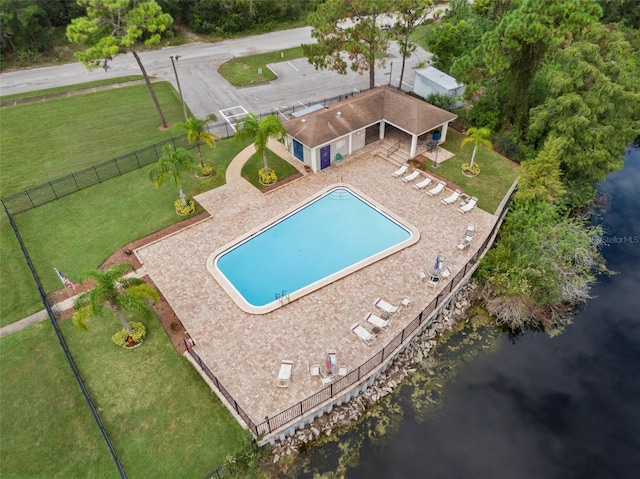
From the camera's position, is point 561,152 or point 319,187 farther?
point 319,187

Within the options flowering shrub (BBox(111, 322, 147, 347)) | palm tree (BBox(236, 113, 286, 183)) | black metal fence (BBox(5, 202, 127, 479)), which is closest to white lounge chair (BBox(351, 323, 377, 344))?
flowering shrub (BBox(111, 322, 147, 347))

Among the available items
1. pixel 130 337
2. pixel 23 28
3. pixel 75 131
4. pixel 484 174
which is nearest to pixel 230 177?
pixel 130 337

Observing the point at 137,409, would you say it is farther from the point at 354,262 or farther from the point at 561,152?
the point at 561,152

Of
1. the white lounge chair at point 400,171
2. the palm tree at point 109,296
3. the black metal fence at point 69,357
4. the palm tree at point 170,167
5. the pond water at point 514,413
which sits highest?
the palm tree at point 170,167

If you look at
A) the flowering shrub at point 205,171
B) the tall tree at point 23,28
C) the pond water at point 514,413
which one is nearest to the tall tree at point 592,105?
the pond water at point 514,413

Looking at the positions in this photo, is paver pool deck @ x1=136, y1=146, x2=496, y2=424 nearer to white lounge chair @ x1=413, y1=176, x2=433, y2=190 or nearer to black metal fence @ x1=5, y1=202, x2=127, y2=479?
white lounge chair @ x1=413, y1=176, x2=433, y2=190

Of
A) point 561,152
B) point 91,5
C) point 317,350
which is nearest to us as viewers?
point 317,350

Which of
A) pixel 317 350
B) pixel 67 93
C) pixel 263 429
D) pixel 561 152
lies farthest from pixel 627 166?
pixel 67 93

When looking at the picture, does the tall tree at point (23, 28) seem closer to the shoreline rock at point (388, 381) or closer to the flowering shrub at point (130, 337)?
the flowering shrub at point (130, 337)
